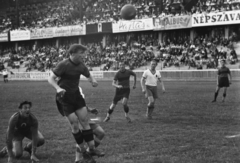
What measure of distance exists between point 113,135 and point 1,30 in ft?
172

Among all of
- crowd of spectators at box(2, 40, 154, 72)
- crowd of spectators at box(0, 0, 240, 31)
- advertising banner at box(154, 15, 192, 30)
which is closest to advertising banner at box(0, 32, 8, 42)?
crowd of spectators at box(0, 0, 240, 31)

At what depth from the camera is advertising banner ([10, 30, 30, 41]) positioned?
52669 millimetres

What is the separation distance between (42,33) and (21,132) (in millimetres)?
45117

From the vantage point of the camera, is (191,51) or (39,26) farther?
(39,26)

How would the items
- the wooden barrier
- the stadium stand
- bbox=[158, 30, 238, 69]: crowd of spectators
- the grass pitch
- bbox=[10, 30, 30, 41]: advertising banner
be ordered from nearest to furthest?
the grass pitch, the wooden barrier, bbox=[158, 30, 238, 69]: crowd of spectators, the stadium stand, bbox=[10, 30, 30, 41]: advertising banner

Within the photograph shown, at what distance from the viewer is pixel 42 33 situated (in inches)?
1999

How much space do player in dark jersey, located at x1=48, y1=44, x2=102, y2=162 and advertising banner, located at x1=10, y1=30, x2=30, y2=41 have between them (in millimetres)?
47924

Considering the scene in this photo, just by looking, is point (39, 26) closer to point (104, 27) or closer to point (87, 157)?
point (104, 27)

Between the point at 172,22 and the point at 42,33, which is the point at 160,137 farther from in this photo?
the point at 42,33

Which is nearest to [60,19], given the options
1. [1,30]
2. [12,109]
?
[1,30]

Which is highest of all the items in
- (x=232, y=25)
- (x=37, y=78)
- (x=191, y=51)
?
(x=232, y=25)

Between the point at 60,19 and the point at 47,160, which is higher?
the point at 60,19

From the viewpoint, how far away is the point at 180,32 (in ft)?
130

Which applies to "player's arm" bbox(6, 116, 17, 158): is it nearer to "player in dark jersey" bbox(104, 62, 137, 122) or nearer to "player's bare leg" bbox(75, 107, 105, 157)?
"player's bare leg" bbox(75, 107, 105, 157)
